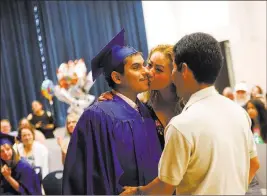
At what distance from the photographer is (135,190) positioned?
151 centimetres

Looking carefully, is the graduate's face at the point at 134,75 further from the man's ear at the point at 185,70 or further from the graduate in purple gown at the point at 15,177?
the graduate in purple gown at the point at 15,177

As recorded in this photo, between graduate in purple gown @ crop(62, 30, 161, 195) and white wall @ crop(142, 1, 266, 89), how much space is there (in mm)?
5386

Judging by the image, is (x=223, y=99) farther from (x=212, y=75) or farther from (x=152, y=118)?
(x=152, y=118)

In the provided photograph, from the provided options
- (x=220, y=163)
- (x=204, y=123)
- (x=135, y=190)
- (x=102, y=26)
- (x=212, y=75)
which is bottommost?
(x=135, y=190)

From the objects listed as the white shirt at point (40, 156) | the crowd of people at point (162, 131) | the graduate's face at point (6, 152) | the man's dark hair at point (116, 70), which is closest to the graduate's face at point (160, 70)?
the crowd of people at point (162, 131)

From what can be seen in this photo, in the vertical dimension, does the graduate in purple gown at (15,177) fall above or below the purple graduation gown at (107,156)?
below

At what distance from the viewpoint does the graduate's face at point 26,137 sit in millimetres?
4203

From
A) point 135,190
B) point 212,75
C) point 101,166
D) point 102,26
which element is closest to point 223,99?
point 212,75

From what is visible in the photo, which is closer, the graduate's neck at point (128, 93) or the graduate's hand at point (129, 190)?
the graduate's hand at point (129, 190)

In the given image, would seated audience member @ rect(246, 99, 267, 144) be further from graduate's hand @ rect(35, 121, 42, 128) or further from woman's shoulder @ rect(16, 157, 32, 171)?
graduate's hand @ rect(35, 121, 42, 128)

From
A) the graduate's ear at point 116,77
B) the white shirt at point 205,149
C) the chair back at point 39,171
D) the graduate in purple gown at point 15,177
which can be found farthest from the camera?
the chair back at point 39,171

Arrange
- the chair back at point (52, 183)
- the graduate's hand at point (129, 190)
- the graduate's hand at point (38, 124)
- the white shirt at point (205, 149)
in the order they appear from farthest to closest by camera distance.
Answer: the graduate's hand at point (38, 124) < the chair back at point (52, 183) < the graduate's hand at point (129, 190) < the white shirt at point (205, 149)

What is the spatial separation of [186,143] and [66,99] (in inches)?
214

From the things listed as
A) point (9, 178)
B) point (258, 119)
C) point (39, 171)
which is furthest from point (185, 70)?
point (258, 119)
